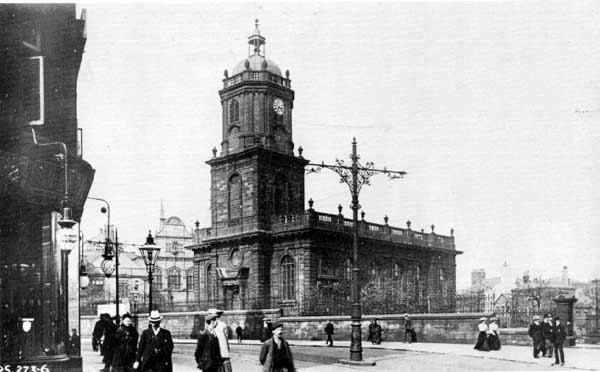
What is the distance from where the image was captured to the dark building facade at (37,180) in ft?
43.8

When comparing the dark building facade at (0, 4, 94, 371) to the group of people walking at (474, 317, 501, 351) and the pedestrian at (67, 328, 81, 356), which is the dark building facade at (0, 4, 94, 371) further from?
the group of people walking at (474, 317, 501, 351)

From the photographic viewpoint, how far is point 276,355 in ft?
34.8

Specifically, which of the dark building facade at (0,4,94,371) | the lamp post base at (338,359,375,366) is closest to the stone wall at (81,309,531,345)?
the lamp post base at (338,359,375,366)

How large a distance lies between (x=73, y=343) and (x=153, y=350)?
17.9 ft

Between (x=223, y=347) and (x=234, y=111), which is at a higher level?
(x=234, y=111)

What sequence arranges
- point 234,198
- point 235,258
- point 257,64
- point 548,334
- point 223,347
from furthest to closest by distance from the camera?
point 257,64, point 234,198, point 235,258, point 548,334, point 223,347

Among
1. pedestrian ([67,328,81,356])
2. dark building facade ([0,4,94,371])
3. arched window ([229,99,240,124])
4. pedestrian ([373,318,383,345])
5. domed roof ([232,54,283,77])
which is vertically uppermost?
domed roof ([232,54,283,77])

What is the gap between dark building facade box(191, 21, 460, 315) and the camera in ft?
145

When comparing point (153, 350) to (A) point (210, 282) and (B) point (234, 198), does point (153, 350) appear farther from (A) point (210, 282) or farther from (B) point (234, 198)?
(A) point (210, 282)

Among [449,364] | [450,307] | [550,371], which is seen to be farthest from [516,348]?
[450,307]

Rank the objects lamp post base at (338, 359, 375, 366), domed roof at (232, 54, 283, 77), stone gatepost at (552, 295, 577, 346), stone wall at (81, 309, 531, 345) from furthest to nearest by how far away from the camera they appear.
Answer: domed roof at (232, 54, 283, 77)
stone wall at (81, 309, 531, 345)
stone gatepost at (552, 295, 577, 346)
lamp post base at (338, 359, 375, 366)

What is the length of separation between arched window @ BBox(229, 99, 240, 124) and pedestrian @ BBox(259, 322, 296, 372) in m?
37.6

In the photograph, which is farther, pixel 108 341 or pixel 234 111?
pixel 234 111

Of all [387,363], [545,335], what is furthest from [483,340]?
[387,363]
